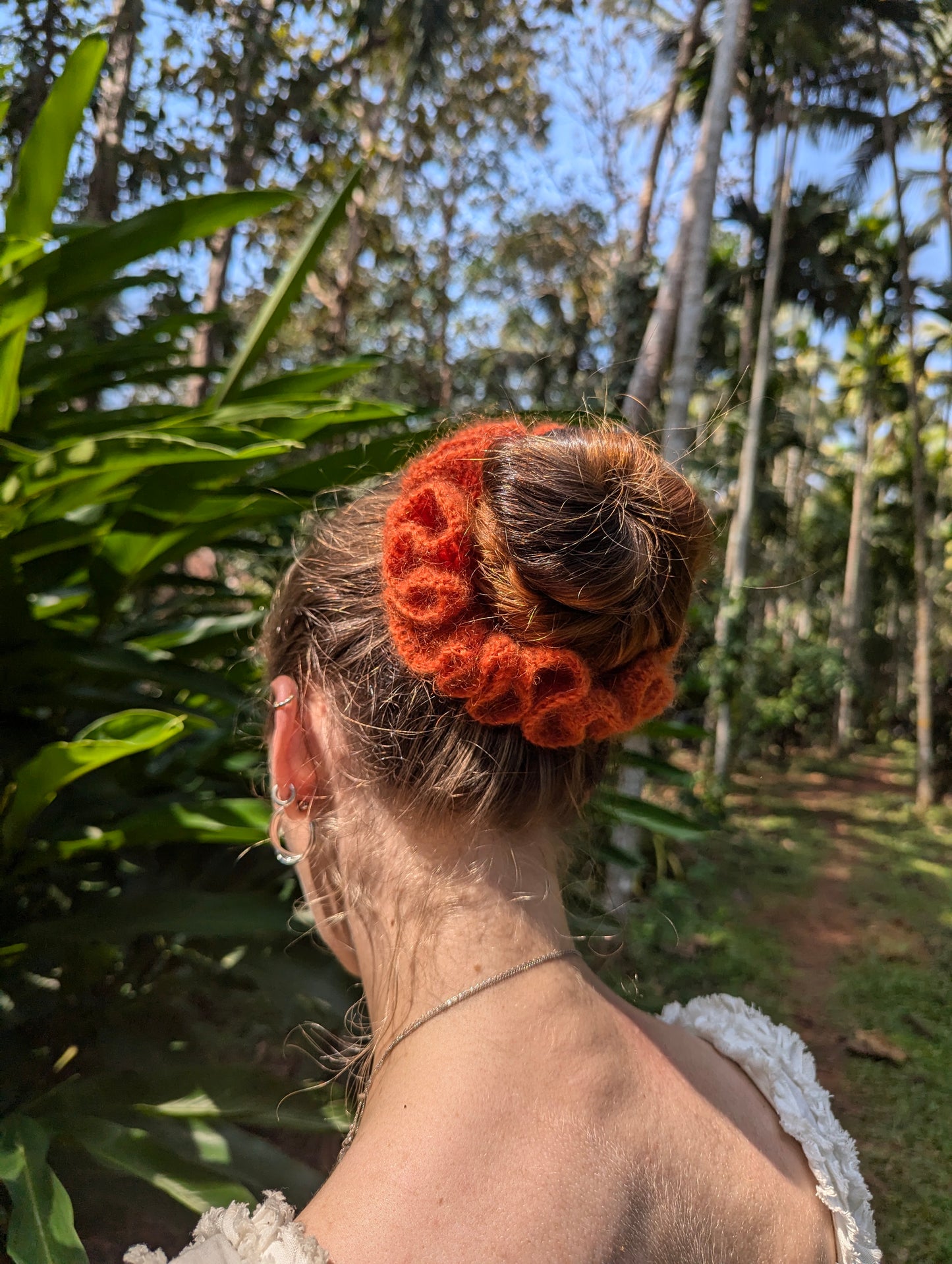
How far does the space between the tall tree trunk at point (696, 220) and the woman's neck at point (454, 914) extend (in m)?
3.57

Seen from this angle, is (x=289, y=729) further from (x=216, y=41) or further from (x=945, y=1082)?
(x=216, y=41)

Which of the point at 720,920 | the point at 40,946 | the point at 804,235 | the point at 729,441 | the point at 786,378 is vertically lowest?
the point at 720,920

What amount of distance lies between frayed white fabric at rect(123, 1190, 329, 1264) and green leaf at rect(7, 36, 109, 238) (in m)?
1.27

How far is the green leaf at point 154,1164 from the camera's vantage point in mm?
1098

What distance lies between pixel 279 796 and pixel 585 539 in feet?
1.73

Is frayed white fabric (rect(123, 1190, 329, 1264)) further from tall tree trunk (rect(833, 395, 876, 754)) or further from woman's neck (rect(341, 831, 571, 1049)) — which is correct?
tall tree trunk (rect(833, 395, 876, 754))

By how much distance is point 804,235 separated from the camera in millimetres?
11562

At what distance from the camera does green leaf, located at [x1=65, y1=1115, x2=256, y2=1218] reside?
1.10m

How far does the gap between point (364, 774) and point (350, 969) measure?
0.34 meters

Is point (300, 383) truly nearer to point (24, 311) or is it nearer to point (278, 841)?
point (24, 311)

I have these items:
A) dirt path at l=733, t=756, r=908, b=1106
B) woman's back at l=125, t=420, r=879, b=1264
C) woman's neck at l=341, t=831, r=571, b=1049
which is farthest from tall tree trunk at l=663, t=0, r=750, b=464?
woman's neck at l=341, t=831, r=571, b=1049

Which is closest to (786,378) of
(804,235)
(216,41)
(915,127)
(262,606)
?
(804,235)

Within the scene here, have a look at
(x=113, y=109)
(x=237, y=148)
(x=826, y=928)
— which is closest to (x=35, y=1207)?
(x=113, y=109)

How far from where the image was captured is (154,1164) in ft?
3.67
